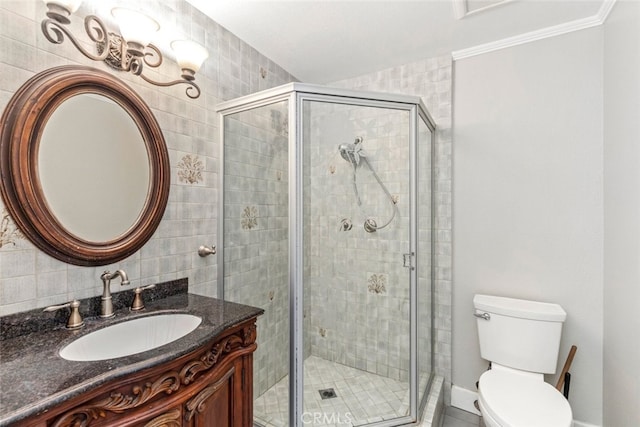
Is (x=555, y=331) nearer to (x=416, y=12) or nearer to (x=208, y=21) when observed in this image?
(x=416, y=12)

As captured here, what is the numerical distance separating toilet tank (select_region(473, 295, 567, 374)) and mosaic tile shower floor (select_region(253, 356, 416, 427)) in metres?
0.58

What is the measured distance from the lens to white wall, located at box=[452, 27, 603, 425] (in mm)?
1771

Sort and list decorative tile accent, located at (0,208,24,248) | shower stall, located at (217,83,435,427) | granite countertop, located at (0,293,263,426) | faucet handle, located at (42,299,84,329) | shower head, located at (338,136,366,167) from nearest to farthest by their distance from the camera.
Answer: granite countertop, located at (0,293,263,426)
decorative tile accent, located at (0,208,24,248)
faucet handle, located at (42,299,84,329)
shower stall, located at (217,83,435,427)
shower head, located at (338,136,366,167)

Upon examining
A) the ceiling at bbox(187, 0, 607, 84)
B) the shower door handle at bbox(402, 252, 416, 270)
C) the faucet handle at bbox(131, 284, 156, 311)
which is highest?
the ceiling at bbox(187, 0, 607, 84)

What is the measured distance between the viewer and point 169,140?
1.50 metres

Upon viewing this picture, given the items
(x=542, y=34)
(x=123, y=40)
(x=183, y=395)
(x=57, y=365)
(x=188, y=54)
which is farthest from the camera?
(x=542, y=34)

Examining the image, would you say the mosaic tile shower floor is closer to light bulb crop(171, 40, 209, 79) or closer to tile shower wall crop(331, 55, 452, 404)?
tile shower wall crop(331, 55, 452, 404)

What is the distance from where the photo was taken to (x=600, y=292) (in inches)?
69.2

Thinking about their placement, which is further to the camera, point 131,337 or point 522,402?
point 522,402

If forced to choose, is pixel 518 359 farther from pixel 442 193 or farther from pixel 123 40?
pixel 123 40

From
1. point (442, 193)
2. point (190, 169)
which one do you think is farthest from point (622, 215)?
point (190, 169)

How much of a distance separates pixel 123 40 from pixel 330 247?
4.56 ft

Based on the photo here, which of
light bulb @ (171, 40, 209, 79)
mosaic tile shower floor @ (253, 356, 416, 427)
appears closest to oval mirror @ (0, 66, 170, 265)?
light bulb @ (171, 40, 209, 79)

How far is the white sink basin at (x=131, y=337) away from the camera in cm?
101
